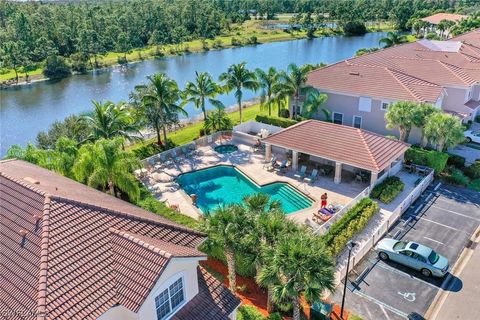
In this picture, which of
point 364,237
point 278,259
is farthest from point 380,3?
point 278,259

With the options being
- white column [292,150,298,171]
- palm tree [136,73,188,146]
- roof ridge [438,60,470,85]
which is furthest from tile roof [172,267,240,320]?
roof ridge [438,60,470,85]

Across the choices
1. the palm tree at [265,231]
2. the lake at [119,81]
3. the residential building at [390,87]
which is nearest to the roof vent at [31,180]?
the palm tree at [265,231]

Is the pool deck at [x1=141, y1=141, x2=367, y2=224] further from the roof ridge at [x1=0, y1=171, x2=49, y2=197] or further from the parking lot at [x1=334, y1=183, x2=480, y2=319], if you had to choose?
the roof ridge at [x1=0, y1=171, x2=49, y2=197]

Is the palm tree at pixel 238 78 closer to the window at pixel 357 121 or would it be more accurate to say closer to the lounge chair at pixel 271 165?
the lounge chair at pixel 271 165

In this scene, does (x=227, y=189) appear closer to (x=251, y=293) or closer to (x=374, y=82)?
(x=251, y=293)

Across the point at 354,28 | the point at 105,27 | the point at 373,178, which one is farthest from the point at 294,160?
the point at 354,28

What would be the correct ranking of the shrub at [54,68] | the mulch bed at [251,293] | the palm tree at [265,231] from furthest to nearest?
the shrub at [54,68], the mulch bed at [251,293], the palm tree at [265,231]

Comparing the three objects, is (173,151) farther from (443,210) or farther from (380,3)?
(380,3)
